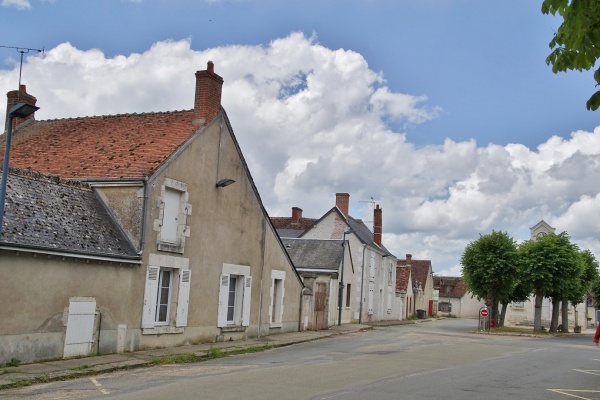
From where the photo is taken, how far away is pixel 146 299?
53.1 ft

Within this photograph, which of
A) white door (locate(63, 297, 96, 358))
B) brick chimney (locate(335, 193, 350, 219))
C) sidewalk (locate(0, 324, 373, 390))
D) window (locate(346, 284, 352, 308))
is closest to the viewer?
sidewalk (locate(0, 324, 373, 390))

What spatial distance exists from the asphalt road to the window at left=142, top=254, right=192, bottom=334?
7.08ft

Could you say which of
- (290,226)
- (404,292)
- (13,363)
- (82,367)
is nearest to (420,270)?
(404,292)

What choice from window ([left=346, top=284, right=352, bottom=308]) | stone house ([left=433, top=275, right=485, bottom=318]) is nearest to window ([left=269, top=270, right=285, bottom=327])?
window ([left=346, top=284, right=352, bottom=308])

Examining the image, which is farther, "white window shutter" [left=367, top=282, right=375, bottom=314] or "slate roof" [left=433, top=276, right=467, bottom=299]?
"slate roof" [left=433, top=276, right=467, bottom=299]

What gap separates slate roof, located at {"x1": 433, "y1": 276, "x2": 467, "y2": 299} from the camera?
81.5 metres

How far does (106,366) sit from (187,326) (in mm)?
4958

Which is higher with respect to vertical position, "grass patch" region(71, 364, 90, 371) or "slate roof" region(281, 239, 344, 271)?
"slate roof" region(281, 239, 344, 271)

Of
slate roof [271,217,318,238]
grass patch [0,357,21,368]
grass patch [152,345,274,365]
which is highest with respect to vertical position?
slate roof [271,217,318,238]

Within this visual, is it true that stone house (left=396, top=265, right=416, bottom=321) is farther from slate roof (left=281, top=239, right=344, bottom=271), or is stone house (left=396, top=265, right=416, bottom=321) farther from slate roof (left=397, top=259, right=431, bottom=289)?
slate roof (left=281, top=239, right=344, bottom=271)

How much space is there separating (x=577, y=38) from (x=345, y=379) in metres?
9.15

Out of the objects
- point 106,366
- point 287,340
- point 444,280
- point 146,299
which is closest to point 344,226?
point 287,340

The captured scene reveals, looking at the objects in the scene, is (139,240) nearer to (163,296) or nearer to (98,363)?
(163,296)

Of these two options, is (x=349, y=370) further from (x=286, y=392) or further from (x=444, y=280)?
(x=444, y=280)
